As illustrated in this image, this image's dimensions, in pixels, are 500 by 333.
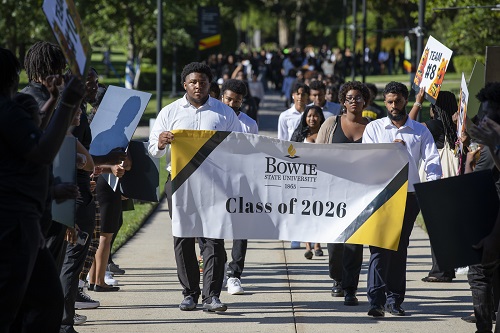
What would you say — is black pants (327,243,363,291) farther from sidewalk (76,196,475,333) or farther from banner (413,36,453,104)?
banner (413,36,453,104)

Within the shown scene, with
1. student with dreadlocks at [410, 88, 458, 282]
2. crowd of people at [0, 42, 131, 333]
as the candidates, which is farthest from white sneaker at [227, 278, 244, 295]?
crowd of people at [0, 42, 131, 333]

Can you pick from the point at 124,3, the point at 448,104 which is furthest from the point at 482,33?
the point at 448,104

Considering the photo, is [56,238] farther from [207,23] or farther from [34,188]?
[207,23]

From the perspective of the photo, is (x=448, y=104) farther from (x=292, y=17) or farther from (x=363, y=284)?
(x=292, y=17)

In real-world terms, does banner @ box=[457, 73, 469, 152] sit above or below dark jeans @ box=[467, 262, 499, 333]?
above

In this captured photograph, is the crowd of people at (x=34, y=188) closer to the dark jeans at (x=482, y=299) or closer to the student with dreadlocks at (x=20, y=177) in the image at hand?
the student with dreadlocks at (x=20, y=177)

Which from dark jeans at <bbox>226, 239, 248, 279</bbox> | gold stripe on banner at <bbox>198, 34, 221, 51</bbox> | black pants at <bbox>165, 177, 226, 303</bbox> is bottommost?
gold stripe on banner at <bbox>198, 34, 221, 51</bbox>

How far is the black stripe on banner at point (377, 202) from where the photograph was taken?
321 inches

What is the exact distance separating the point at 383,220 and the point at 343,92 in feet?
4.92

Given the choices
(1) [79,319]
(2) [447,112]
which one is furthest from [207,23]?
(1) [79,319]

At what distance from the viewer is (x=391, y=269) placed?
8281 mm

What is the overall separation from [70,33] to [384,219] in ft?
11.3

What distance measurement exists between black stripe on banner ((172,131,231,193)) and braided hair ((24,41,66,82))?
1789 millimetres

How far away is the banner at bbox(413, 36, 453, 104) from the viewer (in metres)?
9.20
